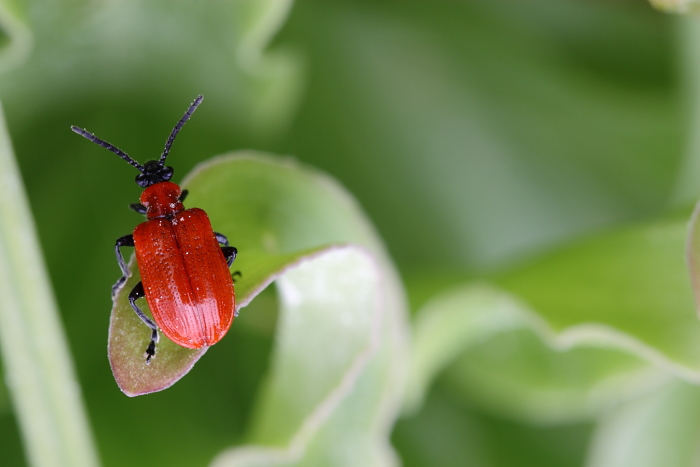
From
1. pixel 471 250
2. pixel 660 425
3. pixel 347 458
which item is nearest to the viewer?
pixel 347 458

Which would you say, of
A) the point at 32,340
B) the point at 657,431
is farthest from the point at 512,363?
the point at 32,340

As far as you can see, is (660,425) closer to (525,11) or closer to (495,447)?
(495,447)

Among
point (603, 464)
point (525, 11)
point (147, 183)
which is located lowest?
point (603, 464)

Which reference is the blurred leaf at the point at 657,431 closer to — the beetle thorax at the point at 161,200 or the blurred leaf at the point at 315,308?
the blurred leaf at the point at 315,308

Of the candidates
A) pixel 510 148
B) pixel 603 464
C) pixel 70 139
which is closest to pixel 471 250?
pixel 510 148

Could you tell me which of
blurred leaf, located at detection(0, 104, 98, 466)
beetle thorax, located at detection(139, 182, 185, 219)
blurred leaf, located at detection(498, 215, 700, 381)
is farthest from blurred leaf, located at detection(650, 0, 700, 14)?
beetle thorax, located at detection(139, 182, 185, 219)

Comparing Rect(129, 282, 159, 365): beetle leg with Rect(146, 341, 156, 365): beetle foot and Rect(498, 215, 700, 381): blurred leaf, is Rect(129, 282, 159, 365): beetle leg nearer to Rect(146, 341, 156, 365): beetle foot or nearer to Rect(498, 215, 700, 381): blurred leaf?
Rect(146, 341, 156, 365): beetle foot

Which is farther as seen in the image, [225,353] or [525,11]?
[525,11]
